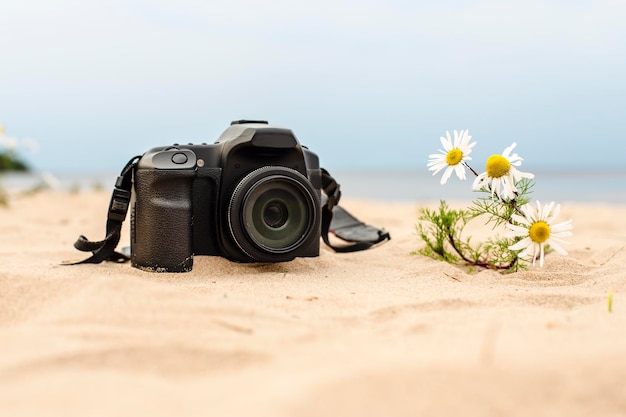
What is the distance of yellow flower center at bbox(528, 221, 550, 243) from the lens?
218 centimetres

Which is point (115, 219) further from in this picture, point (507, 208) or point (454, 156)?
point (507, 208)

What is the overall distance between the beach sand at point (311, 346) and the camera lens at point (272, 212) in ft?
0.45

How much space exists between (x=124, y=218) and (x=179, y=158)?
345 millimetres

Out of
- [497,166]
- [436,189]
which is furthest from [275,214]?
[436,189]

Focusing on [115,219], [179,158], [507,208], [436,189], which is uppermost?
[179,158]

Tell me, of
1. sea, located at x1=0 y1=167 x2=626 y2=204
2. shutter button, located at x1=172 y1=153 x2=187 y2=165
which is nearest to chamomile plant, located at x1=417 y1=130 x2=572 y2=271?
shutter button, located at x1=172 y1=153 x2=187 y2=165

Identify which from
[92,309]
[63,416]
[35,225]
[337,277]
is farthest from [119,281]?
[35,225]

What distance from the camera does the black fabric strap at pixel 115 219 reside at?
8.17 ft

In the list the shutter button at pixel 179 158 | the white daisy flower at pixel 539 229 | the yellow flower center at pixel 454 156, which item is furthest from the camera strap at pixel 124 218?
the white daisy flower at pixel 539 229

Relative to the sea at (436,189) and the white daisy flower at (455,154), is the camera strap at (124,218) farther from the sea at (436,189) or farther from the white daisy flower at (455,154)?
the sea at (436,189)

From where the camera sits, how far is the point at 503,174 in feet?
7.64

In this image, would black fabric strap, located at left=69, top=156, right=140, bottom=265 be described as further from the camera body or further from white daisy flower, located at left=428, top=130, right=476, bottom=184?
white daisy flower, located at left=428, top=130, right=476, bottom=184

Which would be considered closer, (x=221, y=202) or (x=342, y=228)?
(x=221, y=202)

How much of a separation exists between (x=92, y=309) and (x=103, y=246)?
108cm
